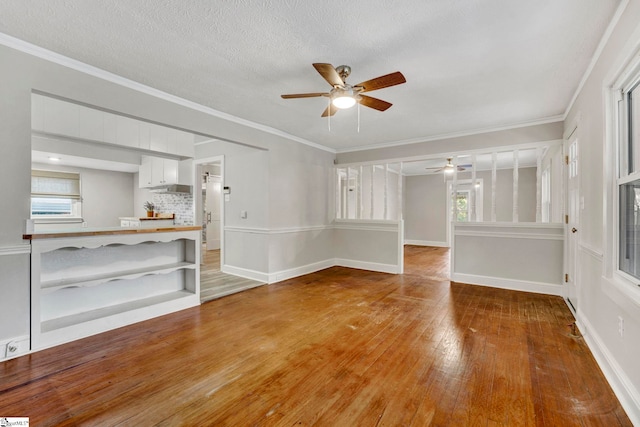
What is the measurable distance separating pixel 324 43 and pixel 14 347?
3404 mm

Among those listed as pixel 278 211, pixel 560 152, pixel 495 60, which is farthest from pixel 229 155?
pixel 560 152

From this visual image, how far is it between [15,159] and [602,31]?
4.54 meters

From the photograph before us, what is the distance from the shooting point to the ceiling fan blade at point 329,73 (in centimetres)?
210

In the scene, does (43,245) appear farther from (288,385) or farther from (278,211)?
(278,211)

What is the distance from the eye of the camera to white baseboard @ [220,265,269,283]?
185 inches

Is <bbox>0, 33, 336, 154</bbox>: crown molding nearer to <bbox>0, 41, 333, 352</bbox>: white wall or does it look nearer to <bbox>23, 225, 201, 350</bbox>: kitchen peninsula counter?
<bbox>0, 41, 333, 352</bbox>: white wall

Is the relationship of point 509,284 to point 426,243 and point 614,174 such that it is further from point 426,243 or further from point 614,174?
point 426,243

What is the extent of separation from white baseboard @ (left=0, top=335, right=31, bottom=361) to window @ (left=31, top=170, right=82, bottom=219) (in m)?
4.94

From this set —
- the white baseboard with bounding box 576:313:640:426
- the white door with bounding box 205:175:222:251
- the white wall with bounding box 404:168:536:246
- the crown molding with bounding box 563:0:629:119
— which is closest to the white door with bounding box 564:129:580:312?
the crown molding with bounding box 563:0:629:119

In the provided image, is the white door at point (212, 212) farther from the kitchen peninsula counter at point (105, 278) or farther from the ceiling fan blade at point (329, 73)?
the ceiling fan blade at point (329, 73)

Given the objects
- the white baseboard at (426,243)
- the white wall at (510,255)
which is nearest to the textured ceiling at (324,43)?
the white wall at (510,255)

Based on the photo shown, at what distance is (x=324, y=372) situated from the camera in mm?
2121

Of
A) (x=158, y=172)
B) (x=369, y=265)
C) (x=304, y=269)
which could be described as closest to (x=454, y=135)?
(x=369, y=265)

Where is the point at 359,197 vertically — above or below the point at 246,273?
above
